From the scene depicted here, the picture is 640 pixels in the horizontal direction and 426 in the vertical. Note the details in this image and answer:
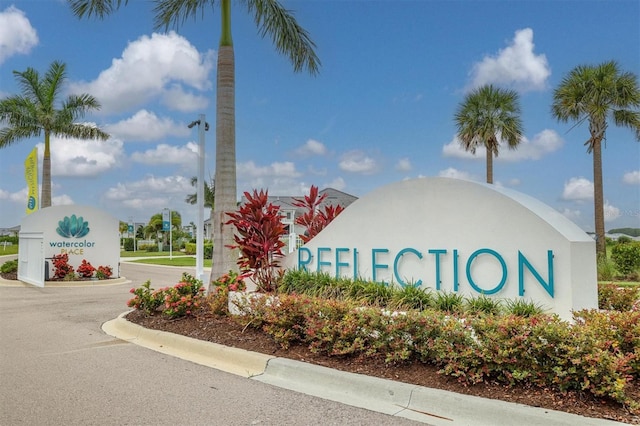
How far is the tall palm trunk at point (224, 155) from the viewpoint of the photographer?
31.5ft

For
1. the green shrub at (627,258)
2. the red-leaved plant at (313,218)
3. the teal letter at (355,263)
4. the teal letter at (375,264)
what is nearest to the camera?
the teal letter at (375,264)

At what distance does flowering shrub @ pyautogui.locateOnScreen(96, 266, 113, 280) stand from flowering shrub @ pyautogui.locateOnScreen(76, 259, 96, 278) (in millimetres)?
250

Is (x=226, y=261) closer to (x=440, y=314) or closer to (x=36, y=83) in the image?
(x=440, y=314)

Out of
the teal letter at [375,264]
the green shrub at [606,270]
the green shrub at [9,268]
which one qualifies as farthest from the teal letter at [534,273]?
the green shrub at [9,268]

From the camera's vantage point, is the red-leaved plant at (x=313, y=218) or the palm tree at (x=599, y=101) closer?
the red-leaved plant at (x=313, y=218)

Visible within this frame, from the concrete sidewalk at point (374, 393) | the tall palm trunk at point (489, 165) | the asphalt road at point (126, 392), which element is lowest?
the asphalt road at point (126, 392)

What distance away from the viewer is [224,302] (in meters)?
8.26

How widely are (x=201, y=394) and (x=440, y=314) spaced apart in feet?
9.46

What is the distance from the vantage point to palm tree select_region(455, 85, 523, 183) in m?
28.6

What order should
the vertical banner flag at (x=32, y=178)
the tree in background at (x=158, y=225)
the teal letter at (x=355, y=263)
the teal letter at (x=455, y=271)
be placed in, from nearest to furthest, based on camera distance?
1. the teal letter at (x=455, y=271)
2. the teal letter at (x=355, y=263)
3. the vertical banner flag at (x=32, y=178)
4. the tree in background at (x=158, y=225)

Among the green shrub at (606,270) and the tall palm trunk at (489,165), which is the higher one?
the tall palm trunk at (489,165)

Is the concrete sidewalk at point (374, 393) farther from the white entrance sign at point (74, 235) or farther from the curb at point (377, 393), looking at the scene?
the white entrance sign at point (74, 235)

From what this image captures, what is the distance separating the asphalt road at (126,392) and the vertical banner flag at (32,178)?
18432mm

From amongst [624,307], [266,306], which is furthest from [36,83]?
[624,307]
